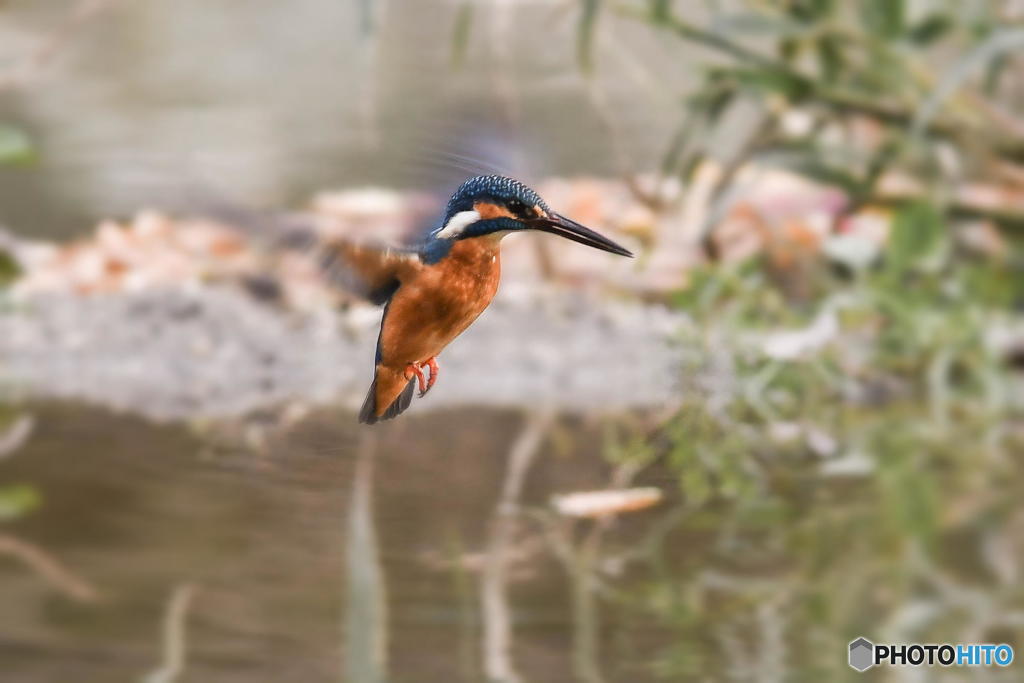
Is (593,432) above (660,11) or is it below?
below

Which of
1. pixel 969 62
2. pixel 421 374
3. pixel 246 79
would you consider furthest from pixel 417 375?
pixel 246 79

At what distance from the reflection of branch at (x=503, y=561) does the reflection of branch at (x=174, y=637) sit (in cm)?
16

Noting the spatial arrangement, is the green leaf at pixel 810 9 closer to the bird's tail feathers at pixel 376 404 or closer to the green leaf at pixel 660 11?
the green leaf at pixel 660 11

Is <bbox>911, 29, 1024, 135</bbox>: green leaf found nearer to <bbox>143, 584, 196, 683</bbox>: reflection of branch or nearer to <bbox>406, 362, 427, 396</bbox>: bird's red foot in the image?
<bbox>143, 584, 196, 683</bbox>: reflection of branch

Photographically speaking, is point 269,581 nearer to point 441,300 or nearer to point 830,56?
point 830,56

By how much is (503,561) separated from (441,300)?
0.65m

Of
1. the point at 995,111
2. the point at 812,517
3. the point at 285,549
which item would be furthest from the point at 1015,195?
the point at 285,549

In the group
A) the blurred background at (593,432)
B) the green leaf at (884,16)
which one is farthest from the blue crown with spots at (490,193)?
the green leaf at (884,16)

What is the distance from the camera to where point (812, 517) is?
764 mm

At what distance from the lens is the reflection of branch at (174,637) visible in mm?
675

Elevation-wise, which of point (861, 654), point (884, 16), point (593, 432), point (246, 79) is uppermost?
point (246, 79)

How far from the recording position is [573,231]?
88 mm

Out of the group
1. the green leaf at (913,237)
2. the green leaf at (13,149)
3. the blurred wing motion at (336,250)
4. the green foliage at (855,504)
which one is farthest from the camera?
the green leaf at (913,237)

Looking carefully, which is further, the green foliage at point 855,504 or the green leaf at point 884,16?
the green leaf at point 884,16
